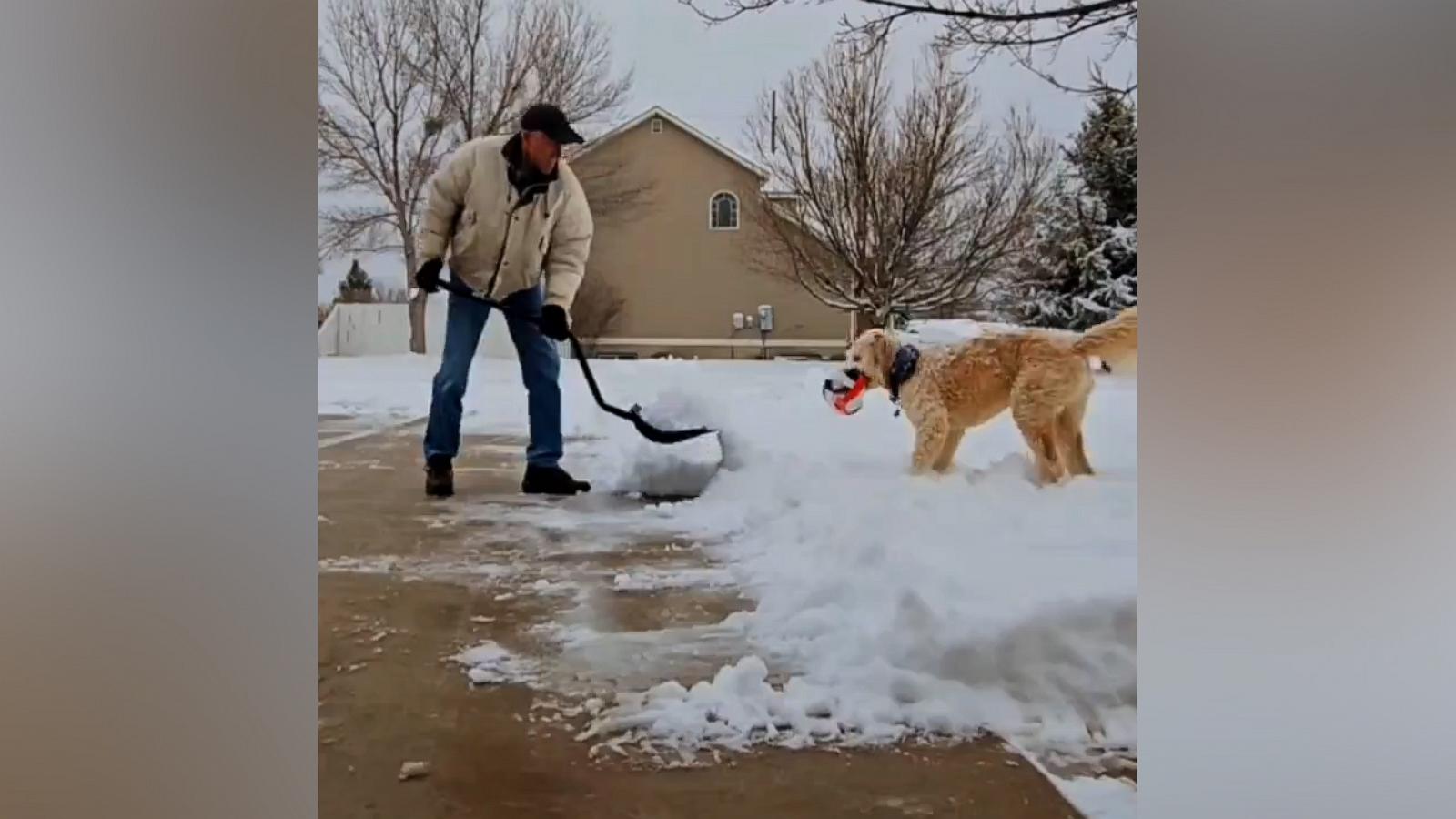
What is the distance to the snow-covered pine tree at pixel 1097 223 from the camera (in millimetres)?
1770

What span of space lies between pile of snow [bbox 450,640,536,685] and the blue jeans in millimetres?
334

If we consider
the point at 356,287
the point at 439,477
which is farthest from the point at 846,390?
the point at 356,287

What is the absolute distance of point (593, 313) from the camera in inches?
70.8

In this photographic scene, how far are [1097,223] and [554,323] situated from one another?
0.97 meters

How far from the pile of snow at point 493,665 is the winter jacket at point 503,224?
612 mm

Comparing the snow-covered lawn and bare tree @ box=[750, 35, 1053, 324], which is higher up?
bare tree @ box=[750, 35, 1053, 324]

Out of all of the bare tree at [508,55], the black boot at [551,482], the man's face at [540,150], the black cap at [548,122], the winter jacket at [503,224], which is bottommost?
the black boot at [551,482]

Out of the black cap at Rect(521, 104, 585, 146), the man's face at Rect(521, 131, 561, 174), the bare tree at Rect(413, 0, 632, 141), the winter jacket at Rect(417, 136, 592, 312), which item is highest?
the bare tree at Rect(413, 0, 632, 141)

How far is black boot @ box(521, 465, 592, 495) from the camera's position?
1.76 m

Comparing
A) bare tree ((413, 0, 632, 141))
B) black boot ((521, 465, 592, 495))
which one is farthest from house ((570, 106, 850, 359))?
black boot ((521, 465, 592, 495))

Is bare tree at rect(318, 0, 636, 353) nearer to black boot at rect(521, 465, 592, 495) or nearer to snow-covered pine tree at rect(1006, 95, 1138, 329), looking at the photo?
black boot at rect(521, 465, 592, 495)

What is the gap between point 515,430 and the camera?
1757 millimetres

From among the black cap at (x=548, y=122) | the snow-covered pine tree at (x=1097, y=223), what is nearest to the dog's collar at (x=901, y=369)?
the snow-covered pine tree at (x=1097, y=223)

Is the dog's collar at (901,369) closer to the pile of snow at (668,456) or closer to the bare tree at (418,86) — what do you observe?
the pile of snow at (668,456)
